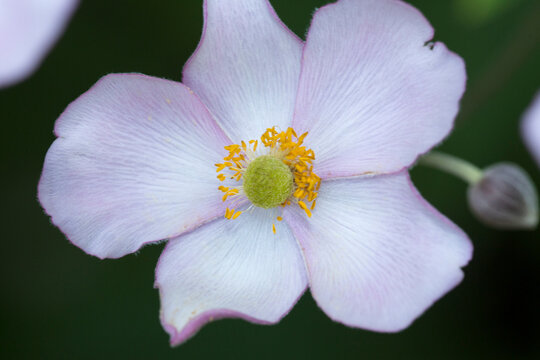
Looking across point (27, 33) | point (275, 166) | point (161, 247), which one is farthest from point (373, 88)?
point (161, 247)

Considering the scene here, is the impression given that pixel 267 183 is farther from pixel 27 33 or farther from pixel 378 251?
pixel 27 33

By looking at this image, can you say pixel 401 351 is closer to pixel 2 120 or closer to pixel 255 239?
pixel 255 239

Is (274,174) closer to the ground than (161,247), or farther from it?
farther from it

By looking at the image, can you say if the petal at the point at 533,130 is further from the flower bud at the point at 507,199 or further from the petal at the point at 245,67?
the petal at the point at 245,67

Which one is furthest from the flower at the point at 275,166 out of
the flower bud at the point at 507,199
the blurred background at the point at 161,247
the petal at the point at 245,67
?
the blurred background at the point at 161,247

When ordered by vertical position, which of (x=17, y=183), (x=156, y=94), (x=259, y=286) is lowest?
(x=17, y=183)

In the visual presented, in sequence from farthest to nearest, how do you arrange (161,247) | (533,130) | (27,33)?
(161,247)
(533,130)
(27,33)

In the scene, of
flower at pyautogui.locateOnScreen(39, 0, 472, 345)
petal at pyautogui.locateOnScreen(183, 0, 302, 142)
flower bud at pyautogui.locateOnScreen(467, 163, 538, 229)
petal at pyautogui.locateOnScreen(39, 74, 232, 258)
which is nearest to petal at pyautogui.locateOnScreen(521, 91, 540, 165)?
flower at pyautogui.locateOnScreen(39, 0, 472, 345)

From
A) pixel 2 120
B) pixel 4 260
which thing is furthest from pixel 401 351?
pixel 2 120
